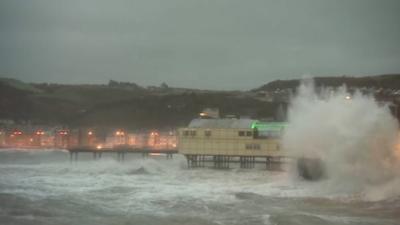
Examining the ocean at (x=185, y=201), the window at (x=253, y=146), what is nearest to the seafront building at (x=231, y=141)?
the window at (x=253, y=146)

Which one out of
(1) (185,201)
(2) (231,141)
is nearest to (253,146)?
(2) (231,141)

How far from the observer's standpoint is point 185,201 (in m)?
21.4

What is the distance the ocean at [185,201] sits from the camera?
678 inches

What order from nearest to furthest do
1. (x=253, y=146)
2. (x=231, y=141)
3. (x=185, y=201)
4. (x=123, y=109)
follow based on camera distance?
(x=185, y=201)
(x=253, y=146)
(x=231, y=141)
(x=123, y=109)

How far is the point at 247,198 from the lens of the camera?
22.2 metres

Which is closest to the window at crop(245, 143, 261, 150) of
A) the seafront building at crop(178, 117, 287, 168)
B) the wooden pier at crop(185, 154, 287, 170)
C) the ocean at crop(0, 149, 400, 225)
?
the seafront building at crop(178, 117, 287, 168)

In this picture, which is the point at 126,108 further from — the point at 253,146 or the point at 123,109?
the point at 253,146

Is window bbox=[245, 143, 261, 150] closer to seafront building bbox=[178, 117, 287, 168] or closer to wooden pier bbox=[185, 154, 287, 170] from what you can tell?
seafront building bbox=[178, 117, 287, 168]

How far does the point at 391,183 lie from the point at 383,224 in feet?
22.9

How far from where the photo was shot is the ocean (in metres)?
17.2

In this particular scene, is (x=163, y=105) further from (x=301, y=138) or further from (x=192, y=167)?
(x=301, y=138)

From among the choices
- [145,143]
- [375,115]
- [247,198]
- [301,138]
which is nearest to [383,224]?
[247,198]

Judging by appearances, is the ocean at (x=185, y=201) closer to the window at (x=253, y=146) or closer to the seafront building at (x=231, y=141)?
the seafront building at (x=231, y=141)

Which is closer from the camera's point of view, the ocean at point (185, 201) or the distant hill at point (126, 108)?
the ocean at point (185, 201)
